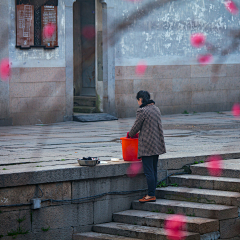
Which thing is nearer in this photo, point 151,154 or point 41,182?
point 41,182

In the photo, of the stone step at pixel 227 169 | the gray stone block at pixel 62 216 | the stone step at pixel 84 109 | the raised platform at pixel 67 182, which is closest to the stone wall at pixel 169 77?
the stone step at pixel 84 109

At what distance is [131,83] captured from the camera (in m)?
15.3

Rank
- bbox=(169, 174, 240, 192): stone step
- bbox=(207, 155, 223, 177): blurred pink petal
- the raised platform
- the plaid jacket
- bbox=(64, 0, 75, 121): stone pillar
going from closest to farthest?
the raised platform, the plaid jacket, bbox=(169, 174, 240, 192): stone step, bbox=(207, 155, 223, 177): blurred pink petal, bbox=(64, 0, 75, 121): stone pillar

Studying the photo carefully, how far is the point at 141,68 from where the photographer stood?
15.2 meters

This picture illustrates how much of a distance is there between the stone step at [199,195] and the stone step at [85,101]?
9383 mm

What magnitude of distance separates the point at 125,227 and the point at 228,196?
1.48 m

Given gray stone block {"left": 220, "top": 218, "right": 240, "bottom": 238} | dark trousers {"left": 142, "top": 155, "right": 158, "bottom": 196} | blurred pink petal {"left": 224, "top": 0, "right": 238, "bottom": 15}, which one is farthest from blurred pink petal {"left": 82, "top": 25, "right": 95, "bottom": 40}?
blurred pink petal {"left": 224, "top": 0, "right": 238, "bottom": 15}

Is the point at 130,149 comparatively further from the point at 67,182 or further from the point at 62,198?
the point at 62,198

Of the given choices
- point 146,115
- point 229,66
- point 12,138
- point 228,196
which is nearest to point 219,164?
point 228,196

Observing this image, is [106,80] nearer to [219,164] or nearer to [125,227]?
[219,164]

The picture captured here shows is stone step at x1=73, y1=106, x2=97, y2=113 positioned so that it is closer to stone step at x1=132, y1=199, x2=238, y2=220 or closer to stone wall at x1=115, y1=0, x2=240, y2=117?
stone wall at x1=115, y1=0, x2=240, y2=117

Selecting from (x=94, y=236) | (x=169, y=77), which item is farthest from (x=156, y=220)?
(x=169, y=77)

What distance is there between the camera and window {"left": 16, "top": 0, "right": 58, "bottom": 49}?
41.8 feet

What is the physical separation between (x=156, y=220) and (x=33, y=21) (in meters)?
8.88
